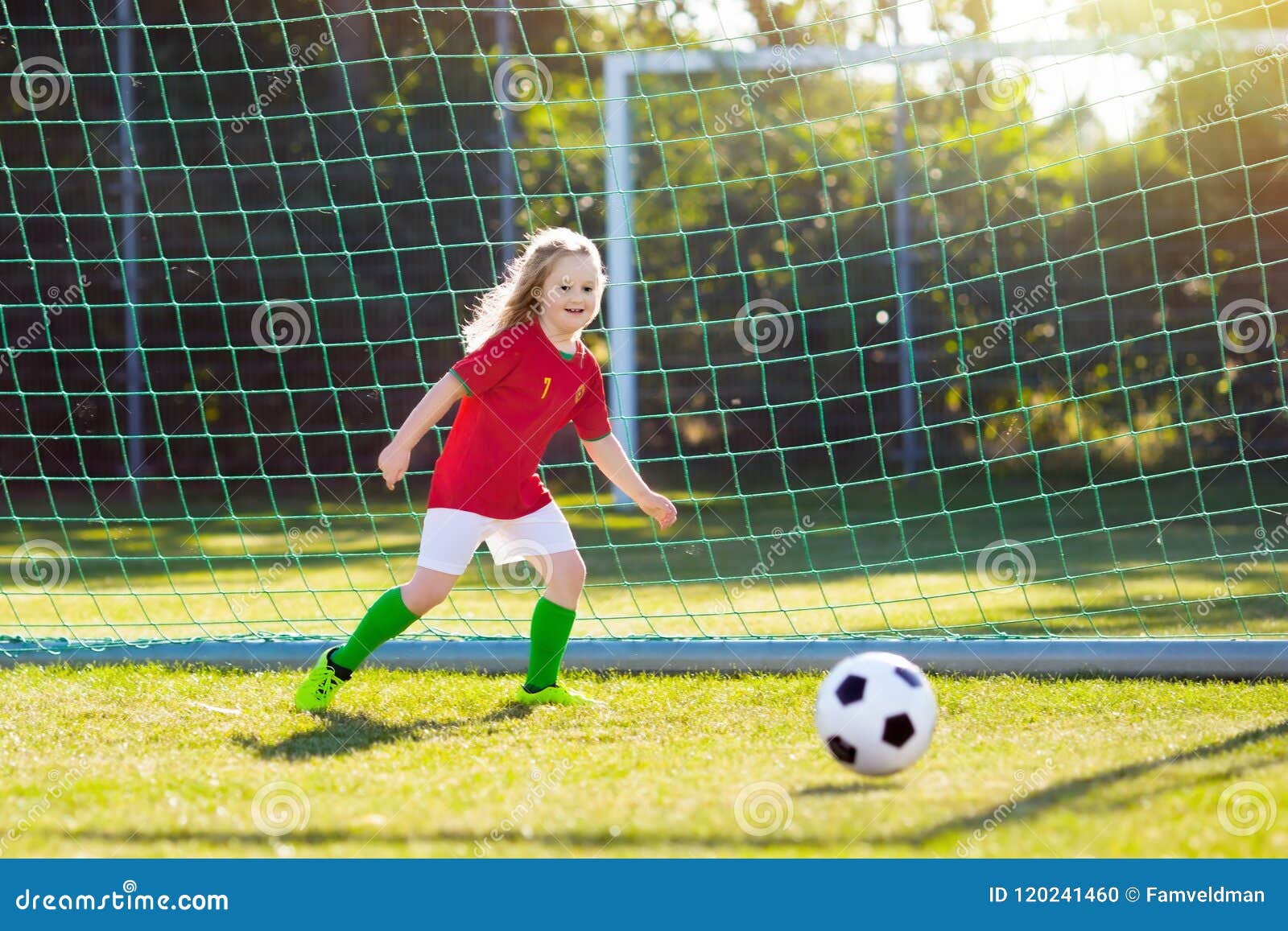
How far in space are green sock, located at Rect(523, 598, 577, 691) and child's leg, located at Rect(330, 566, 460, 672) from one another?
0.26m

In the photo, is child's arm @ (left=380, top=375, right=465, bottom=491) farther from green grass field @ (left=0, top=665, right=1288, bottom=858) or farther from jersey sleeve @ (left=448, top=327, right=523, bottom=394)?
green grass field @ (left=0, top=665, right=1288, bottom=858)

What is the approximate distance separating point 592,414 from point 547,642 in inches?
23.6

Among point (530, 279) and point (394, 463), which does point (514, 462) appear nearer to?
point (394, 463)

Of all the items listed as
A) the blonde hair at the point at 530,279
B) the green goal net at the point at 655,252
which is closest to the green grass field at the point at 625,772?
the blonde hair at the point at 530,279

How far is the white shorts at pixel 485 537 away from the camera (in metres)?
3.16

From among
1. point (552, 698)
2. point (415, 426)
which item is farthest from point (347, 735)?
point (415, 426)

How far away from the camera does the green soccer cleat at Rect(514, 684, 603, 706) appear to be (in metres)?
3.28

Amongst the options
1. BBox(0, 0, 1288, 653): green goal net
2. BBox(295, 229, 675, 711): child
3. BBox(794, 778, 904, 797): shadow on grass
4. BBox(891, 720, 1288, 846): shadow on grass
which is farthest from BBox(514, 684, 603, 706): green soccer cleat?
BBox(0, 0, 1288, 653): green goal net

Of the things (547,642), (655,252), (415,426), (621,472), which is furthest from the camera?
(655,252)

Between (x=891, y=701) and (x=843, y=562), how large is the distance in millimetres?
3818

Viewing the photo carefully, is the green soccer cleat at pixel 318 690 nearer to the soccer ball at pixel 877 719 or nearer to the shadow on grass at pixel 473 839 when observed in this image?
the shadow on grass at pixel 473 839

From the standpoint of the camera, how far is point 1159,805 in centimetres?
226

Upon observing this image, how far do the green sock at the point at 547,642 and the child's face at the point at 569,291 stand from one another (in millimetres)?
692

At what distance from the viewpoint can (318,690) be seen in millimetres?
3193
